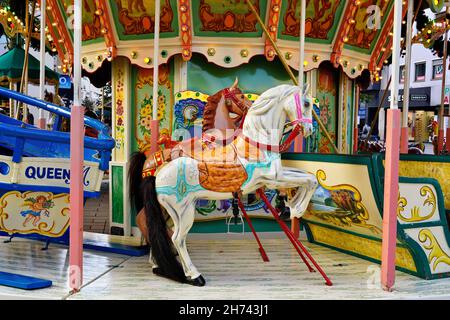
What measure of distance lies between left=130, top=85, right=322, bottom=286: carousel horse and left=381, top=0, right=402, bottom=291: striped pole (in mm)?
587

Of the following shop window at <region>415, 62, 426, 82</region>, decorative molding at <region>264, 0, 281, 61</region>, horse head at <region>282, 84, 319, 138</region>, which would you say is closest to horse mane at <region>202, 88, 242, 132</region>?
horse head at <region>282, 84, 319, 138</region>

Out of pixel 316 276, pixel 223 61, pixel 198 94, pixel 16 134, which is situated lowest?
pixel 316 276

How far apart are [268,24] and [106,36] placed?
1.82m

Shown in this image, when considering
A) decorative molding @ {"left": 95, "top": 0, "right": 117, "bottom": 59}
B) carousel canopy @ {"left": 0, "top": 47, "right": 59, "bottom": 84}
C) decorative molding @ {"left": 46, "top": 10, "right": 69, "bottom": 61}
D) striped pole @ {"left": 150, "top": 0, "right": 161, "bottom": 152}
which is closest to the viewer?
striped pole @ {"left": 150, "top": 0, "right": 161, "bottom": 152}

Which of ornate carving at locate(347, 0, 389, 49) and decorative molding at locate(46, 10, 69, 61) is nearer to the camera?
ornate carving at locate(347, 0, 389, 49)

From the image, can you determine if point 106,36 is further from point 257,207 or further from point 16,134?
point 257,207

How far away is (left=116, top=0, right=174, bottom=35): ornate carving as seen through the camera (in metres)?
4.87

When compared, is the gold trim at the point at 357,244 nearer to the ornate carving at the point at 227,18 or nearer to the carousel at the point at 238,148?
the carousel at the point at 238,148

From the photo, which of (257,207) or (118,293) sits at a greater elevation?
(257,207)

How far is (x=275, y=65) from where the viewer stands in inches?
209

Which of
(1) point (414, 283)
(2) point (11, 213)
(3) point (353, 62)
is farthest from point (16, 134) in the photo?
(3) point (353, 62)

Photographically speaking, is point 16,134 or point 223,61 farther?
point 223,61

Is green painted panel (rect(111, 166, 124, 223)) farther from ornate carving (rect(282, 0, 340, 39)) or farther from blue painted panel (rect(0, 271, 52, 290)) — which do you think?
ornate carving (rect(282, 0, 340, 39))

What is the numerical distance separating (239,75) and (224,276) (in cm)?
247
